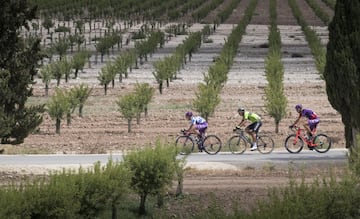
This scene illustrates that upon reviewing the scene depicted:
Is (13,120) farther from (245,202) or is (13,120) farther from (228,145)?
(228,145)

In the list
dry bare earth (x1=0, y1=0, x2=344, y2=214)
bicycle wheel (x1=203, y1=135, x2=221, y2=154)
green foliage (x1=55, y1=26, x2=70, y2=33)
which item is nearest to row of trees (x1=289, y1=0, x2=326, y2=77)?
dry bare earth (x1=0, y1=0, x2=344, y2=214)

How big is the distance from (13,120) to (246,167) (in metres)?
6.54

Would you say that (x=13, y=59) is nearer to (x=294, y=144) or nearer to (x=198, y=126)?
(x=198, y=126)

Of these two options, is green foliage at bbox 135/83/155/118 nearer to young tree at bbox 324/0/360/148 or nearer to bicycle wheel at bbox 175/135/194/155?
bicycle wheel at bbox 175/135/194/155

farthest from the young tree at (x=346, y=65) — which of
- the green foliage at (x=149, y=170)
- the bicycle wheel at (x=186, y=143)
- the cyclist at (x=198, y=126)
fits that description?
the green foliage at (x=149, y=170)

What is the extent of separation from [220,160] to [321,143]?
3564 millimetres

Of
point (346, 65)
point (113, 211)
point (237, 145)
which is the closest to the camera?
point (113, 211)

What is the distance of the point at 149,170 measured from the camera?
17250 mm

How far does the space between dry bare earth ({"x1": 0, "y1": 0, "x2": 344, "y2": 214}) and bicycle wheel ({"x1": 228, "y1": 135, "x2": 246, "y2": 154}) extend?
1.89m

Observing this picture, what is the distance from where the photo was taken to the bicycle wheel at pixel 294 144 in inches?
957

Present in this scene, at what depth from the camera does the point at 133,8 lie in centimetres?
7900

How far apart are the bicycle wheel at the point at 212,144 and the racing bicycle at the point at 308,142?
6.85ft

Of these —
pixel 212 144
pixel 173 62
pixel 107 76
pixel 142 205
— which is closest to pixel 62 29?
pixel 173 62

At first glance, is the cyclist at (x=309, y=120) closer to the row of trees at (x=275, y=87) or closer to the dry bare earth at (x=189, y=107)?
the dry bare earth at (x=189, y=107)
